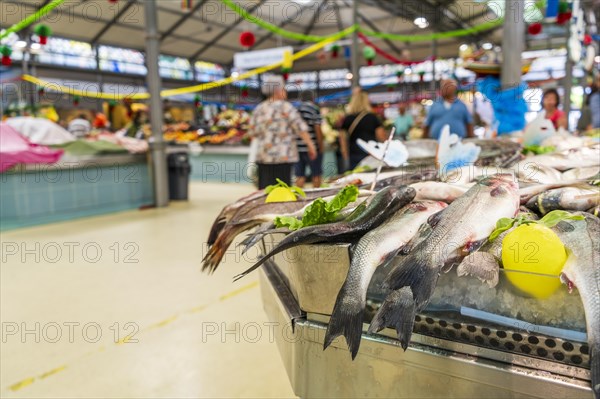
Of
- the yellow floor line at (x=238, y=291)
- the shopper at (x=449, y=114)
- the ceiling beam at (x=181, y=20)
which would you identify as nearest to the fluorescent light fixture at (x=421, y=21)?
the shopper at (x=449, y=114)

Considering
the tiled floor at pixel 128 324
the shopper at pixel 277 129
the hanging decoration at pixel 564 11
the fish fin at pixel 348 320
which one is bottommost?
the tiled floor at pixel 128 324

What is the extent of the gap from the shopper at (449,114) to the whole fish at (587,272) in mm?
3982

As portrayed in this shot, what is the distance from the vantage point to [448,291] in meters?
1.19

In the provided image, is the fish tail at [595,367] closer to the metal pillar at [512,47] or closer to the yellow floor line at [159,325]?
the yellow floor line at [159,325]

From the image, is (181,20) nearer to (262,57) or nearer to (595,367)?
(262,57)

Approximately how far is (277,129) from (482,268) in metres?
3.92

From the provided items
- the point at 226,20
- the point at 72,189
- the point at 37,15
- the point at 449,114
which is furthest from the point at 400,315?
the point at 226,20

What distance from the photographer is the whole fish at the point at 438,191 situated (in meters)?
1.44

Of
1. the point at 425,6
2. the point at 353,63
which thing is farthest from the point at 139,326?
the point at 425,6

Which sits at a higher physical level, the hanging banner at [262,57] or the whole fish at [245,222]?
the hanging banner at [262,57]

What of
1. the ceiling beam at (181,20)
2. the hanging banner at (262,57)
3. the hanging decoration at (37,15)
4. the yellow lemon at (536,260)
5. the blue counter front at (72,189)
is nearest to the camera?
the yellow lemon at (536,260)

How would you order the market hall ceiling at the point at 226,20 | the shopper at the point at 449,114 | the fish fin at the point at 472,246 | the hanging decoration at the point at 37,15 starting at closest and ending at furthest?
the fish fin at the point at 472,246, the shopper at the point at 449,114, the hanging decoration at the point at 37,15, the market hall ceiling at the point at 226,20

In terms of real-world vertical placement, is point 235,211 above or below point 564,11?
below

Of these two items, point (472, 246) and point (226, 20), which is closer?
point (472, 246)
